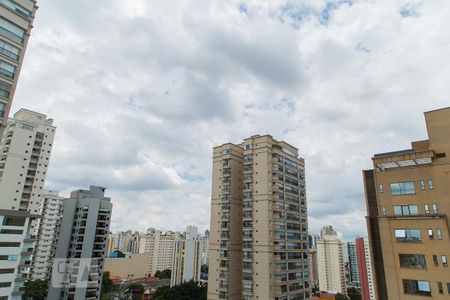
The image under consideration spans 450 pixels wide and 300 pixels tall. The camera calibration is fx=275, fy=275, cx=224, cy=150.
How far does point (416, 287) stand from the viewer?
2297 centimetres

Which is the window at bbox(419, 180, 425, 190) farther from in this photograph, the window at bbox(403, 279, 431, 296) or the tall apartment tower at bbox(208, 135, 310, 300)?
the tall apartment tower at bbox(208, 135, 310, 300)

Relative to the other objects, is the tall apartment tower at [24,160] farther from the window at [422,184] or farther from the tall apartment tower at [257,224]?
the window at [422,184]

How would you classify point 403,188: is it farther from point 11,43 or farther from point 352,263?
point 352,263

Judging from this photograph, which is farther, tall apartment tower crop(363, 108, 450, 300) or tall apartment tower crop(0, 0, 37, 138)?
tall apartment tower crop(0, 0, 37, 138)

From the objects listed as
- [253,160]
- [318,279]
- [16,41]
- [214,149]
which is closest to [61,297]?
[214,149]

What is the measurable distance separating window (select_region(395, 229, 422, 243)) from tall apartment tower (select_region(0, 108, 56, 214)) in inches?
2757

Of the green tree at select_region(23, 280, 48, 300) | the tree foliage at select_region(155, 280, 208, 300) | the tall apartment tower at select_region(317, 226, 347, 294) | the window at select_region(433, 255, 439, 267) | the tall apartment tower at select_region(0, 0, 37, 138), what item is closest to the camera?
the window at select_region(433, 255, 439, 267)

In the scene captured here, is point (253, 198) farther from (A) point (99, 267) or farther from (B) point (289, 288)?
(A) point (99, 267)

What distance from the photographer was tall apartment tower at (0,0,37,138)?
25031 millimetres

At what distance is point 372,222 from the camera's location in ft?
91.4

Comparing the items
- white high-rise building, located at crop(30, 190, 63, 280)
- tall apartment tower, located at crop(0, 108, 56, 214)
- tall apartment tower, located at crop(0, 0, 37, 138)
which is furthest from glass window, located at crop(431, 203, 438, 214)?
white high-rise building, located at crop(30, 190, 63, 280)

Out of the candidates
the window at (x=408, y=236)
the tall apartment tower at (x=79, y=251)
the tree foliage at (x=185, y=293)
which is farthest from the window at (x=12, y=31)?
the tree foliage at (x=185, y=293)

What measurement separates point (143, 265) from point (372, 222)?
435 feet

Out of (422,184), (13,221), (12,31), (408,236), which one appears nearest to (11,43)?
(12,31)
